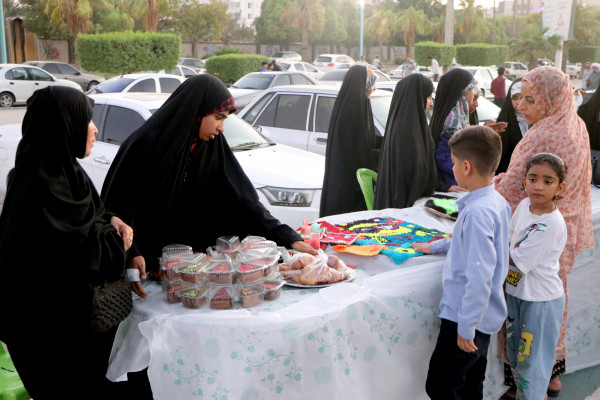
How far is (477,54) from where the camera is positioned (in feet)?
134

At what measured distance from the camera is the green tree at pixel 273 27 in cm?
5712

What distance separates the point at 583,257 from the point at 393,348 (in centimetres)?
185

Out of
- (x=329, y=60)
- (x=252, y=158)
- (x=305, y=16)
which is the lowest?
(x=252, y=158)

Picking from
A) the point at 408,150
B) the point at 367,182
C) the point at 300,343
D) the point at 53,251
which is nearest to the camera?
the point at 53,251

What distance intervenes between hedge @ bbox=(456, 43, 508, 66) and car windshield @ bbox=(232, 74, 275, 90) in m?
27.6

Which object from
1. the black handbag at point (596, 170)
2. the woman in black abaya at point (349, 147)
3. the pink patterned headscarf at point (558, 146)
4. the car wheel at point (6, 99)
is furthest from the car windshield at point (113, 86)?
the pink patterned headscarf at point (558, 146)

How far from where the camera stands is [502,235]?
8.77ft

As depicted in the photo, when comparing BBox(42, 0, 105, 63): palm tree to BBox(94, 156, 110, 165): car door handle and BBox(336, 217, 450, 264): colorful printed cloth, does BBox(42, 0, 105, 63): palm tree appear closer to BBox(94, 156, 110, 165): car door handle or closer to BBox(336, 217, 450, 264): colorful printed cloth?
BBox(94, 156, 110, 165): car door handle

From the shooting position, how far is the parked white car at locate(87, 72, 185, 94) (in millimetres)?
14422

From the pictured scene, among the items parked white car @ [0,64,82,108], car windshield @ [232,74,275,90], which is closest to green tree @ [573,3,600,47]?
car windshield @ [232,74,275,90]

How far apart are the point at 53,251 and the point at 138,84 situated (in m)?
13.2

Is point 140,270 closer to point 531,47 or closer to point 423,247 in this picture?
point 423,247

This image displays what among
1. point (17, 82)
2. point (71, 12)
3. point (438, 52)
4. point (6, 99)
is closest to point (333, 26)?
point (438, 52)

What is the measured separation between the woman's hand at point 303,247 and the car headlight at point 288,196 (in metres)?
2.64
